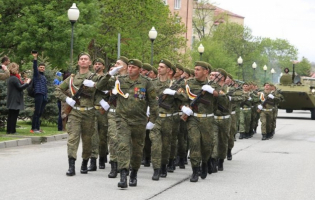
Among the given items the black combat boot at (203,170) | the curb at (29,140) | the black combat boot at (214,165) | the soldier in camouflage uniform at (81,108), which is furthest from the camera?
the curb at (29,140)

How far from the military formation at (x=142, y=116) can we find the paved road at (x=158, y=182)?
30cm

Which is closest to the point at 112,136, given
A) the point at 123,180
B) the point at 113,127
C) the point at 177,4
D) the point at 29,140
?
the point at 113,127

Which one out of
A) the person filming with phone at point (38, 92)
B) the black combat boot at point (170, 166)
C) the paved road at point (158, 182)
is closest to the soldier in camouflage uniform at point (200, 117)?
the paved road at point (158, 182)

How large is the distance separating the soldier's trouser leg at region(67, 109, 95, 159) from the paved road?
1.44 feet

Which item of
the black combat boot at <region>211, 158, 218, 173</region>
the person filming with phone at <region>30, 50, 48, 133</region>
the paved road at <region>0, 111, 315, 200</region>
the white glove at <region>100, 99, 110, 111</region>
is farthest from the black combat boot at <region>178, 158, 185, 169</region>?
the person filming with phone at <region>30, 50, 48, 133</region>

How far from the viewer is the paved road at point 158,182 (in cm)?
1044

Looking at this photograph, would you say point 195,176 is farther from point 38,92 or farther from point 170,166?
point 38,92

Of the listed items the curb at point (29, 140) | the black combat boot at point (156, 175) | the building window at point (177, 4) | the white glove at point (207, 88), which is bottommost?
the curb at point (29, 140)

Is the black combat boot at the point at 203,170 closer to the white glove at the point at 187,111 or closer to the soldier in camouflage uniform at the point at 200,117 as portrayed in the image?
the soldier in camouflage uniform at the point at 200,117

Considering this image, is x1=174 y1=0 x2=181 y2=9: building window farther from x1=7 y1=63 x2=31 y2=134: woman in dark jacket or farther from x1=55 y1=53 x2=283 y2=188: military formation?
x1=55 y1=53 x2=283 y2=188: military formation

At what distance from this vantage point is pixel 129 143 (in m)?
11.0

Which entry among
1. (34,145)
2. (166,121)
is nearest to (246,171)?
(166,121)

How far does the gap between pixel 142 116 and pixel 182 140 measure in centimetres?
311

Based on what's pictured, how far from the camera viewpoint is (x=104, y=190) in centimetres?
1070
